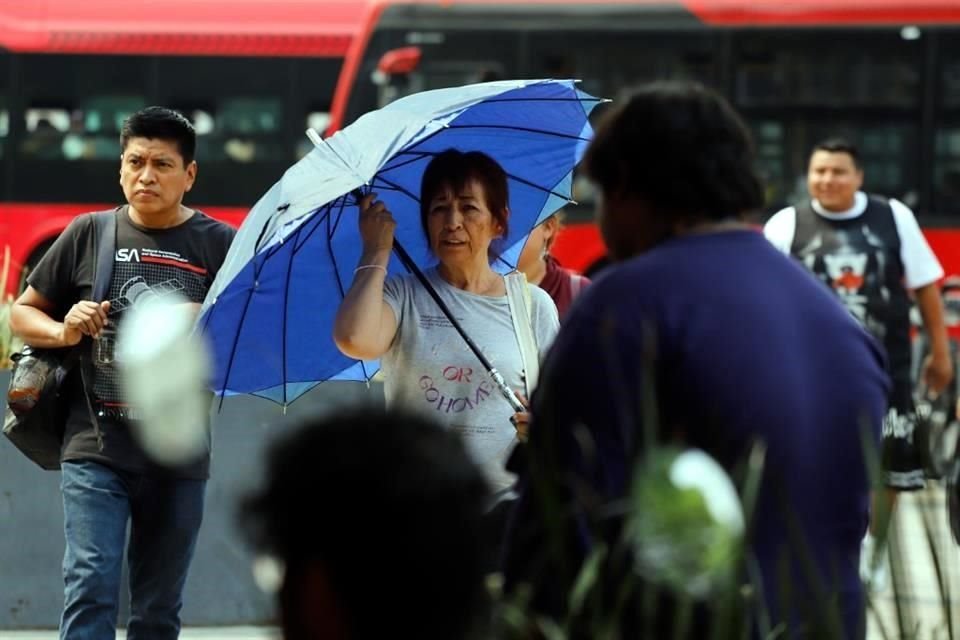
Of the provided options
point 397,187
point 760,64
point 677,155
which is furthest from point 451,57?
point 677,155

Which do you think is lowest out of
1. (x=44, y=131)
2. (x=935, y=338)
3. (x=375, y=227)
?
(x=935, y=338)

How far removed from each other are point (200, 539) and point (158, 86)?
35.1 ft

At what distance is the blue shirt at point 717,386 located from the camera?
2.59 m

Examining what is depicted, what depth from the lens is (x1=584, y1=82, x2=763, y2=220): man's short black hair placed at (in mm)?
2707

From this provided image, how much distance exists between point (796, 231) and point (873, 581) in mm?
5716

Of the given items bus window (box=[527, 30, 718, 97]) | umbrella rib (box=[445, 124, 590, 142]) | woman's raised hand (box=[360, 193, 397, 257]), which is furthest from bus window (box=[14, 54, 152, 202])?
woman's raised hand (box=[360, 193, 397, 257])

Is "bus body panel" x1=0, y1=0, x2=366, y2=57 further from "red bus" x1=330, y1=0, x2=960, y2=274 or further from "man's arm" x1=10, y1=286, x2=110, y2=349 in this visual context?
"man's arm" x1=10, y1=286, x2=110, y2=349

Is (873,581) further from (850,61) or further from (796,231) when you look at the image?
(850,61)

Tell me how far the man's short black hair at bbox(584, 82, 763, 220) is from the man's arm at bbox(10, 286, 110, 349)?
2253 millimetres

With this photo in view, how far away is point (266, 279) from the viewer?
4305mm

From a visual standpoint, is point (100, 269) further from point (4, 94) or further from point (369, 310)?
point (4, 94)

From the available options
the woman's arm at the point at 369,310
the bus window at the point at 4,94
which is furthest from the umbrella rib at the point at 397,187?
the bus window at the point at 4,94

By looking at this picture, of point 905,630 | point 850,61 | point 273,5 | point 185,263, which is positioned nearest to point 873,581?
point 905,630

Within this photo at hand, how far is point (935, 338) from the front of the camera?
25.5 ft
